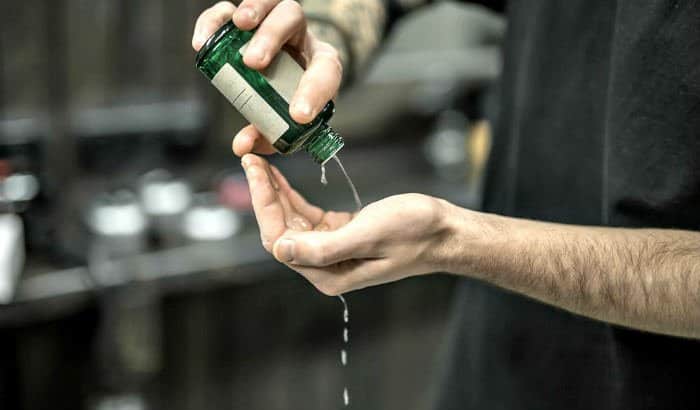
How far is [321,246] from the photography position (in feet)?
2.96

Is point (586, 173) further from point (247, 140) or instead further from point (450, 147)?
point (450, 147)

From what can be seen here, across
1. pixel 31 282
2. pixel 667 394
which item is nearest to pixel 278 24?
pixel 667 394

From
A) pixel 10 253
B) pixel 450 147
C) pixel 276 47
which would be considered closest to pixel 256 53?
pixel 276 47

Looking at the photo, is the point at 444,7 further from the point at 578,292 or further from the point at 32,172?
the point at 578,292

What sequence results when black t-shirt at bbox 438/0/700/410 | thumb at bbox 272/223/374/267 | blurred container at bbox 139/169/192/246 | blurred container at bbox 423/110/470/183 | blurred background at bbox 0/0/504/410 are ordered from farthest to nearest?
1. blurred container at bbox 423/110/470/183
2. blurred container at bbox 139/169/192/246
3. blurred background at bbox 0/0/504/410
4. black t-shirt at bbox 438/0/700/410
5. thumb at bbox 272/223/374/267

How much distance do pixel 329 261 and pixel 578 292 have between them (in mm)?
324

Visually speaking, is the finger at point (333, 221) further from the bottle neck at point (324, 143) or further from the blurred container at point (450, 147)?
the blurred container at point (450, 147)

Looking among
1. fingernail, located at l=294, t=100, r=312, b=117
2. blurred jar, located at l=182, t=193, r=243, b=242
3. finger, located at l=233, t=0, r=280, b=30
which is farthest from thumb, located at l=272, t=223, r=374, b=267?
blurred jar, located at l=182, t=193, r=243, b=242

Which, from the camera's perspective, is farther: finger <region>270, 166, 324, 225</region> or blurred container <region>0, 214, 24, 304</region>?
blurred container <region>0, 214, 24, 304</region>

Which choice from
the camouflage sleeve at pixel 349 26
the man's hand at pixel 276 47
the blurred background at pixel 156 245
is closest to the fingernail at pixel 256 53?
the man's hand at pixel 276 47

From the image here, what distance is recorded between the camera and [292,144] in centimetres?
102

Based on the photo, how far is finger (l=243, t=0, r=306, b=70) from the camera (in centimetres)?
96

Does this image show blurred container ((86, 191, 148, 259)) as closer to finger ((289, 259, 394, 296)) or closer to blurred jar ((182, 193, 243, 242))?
blurred jar ((182, 193, 243, 242))

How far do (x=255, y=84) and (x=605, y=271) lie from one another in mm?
469
